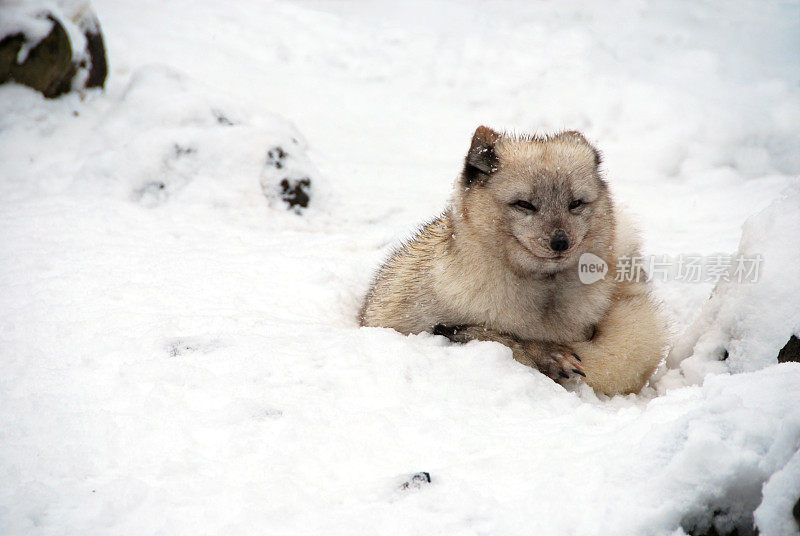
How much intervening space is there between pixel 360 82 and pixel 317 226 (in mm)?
4752

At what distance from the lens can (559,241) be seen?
2.98 meters

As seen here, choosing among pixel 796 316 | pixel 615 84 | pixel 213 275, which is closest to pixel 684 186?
pixel 615 84

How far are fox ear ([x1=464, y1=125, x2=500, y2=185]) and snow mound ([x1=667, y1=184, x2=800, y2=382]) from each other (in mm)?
1472

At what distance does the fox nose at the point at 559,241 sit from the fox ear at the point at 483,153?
1.81ft

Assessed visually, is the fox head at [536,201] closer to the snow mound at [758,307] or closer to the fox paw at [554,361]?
the fox paw at [554,361]

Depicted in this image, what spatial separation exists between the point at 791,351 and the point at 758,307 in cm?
55

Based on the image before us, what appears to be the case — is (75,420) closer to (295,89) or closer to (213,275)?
(213,275)

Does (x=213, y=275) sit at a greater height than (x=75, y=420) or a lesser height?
lesser

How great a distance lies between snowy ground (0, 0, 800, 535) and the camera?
181cm

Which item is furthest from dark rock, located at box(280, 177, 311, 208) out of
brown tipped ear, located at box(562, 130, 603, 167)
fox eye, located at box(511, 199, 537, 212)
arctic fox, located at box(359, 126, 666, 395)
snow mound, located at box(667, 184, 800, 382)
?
snow mound, located at box(667, 184, 800, 382)

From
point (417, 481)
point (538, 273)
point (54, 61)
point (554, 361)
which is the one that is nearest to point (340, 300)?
point (538, 273)

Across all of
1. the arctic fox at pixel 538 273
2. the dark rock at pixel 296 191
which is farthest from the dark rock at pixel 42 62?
the arctic fox at pixel 538 273

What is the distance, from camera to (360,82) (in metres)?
10.2

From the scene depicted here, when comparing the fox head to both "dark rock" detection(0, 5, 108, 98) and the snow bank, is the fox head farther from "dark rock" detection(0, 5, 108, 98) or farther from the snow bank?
"dark rock" detection(0, 5, 108, 98)
